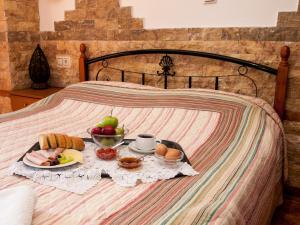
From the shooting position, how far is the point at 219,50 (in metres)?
2.41

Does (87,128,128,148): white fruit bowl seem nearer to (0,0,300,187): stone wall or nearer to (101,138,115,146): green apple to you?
(101,138,115,146): green apple

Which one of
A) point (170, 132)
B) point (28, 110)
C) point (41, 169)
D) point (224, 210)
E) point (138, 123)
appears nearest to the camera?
point (224, 210)

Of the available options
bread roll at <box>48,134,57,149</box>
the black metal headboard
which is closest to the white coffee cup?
bread roll at <box>48,134,57,149</box>

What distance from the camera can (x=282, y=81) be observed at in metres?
2.17

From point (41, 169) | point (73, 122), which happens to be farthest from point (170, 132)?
point (41, 169)

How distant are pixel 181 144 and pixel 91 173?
1.94 feet

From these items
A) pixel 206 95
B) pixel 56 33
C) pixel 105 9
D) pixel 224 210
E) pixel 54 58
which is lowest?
pixel 224 210

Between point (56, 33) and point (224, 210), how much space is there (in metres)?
2.68

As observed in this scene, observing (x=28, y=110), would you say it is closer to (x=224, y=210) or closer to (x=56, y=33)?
(x=56, y=33)

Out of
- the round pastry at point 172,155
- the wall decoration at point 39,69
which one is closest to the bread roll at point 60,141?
the round pastry at point 172,155

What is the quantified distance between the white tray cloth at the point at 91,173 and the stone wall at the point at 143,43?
4.04 ft

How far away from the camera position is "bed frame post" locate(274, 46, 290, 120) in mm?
2121

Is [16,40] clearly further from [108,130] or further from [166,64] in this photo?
[108,130]

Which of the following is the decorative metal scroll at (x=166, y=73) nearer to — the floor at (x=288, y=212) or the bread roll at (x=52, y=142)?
the floor at (x=288, y=212)
